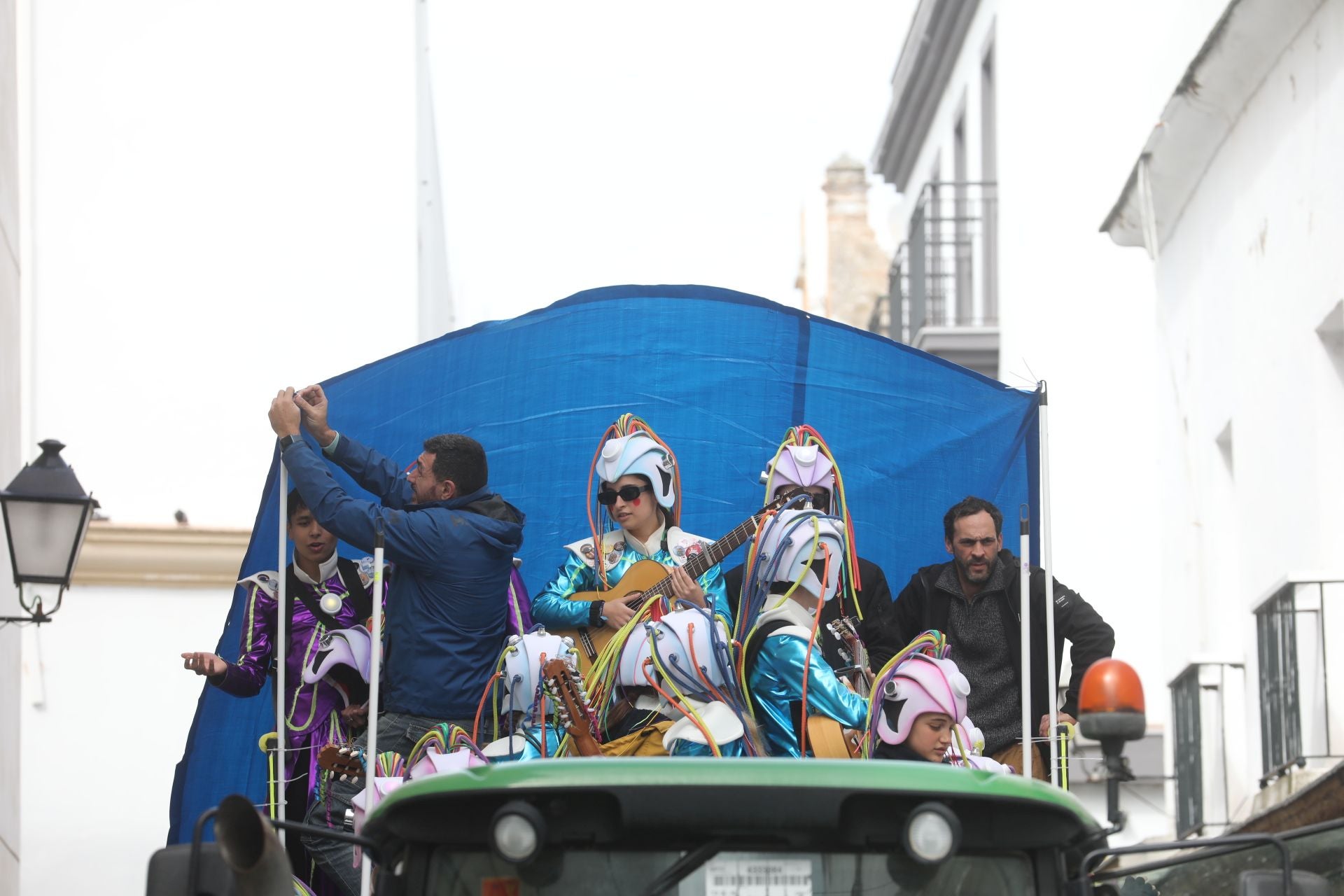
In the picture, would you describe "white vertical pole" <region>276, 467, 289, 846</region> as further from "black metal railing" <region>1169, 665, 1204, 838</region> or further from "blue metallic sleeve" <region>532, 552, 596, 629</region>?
"black metal railing" <region>1169, 665, 1204, 838</region>

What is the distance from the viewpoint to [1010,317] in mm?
21344

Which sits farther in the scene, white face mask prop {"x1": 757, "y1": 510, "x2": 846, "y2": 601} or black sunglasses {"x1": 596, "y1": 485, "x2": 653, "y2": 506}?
black sunglasses {"x1": 596, "y1": 485, "x2": 653, "y2": 506}

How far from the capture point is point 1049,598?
23.4 ft

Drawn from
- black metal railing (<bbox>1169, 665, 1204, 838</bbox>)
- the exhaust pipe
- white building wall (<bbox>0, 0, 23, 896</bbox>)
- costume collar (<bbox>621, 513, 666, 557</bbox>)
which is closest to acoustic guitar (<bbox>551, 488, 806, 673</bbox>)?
costume collar (<bbox>621, 513, 666, 557</bbox>)

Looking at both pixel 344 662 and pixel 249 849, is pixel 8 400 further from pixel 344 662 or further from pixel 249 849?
pixel 249 849

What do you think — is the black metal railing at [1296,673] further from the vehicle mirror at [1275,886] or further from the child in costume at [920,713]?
the vehicle mirror at [1275,886]

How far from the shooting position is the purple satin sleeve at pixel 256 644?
7785mm

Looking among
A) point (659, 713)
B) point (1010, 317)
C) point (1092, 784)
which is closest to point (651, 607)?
point (659, 713)

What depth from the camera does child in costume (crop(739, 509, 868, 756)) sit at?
22.1 ft

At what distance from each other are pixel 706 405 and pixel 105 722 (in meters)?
9.39

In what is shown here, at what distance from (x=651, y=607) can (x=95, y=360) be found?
1068cm

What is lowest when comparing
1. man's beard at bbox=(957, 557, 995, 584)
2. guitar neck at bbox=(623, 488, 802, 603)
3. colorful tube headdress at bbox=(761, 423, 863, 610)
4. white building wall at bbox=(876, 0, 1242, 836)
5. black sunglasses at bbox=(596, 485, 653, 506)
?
man's beard at bbox=(957, 557, 995, 584)

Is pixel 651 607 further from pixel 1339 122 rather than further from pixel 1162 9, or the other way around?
pixel 1162 9

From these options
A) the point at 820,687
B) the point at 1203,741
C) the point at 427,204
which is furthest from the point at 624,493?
the point at 427,204
